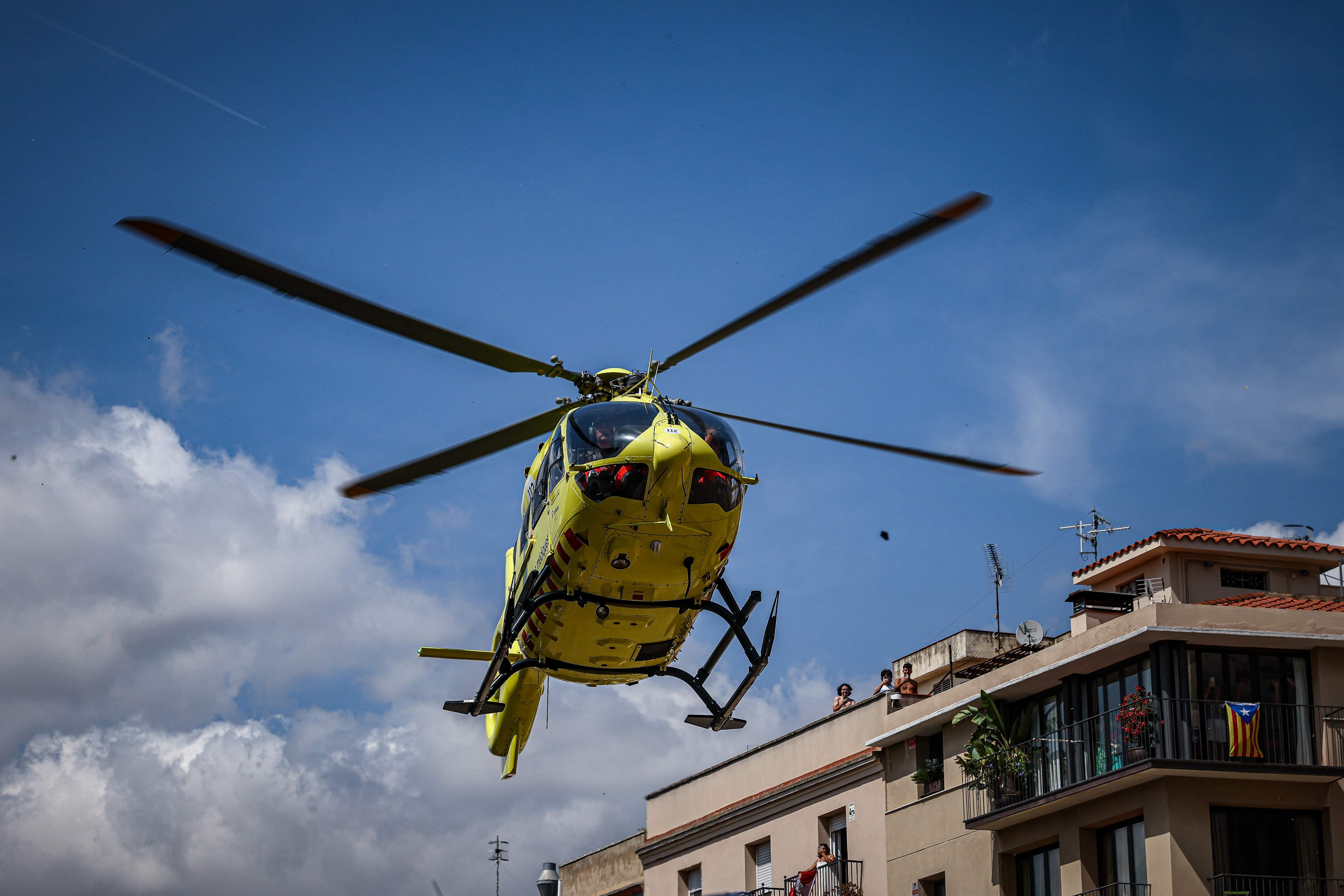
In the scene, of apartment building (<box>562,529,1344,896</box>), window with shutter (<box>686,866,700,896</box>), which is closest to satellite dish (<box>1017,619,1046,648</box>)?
apartment building (<box>562,529,1344,896</box>)

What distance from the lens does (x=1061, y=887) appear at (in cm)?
3434

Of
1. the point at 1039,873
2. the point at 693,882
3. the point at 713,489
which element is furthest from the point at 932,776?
the point at 713,489

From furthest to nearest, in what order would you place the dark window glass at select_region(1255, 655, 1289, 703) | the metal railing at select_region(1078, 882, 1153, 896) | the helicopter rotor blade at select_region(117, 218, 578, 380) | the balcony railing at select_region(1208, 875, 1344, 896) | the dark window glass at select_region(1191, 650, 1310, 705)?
the dark window glass at select_region(1255, 655, 1289, 703) → the dark window glass at select_region(1191, 650, 1310, 705) → the metal railing at select_region(1078, 882, 1153, 896) → the balcony railing at select_region(1208, 875, 1344, 896) → the helicopter rotor blade at select_region(117, 218, 578, 380)

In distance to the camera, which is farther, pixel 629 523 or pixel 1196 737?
pixel 1196 737

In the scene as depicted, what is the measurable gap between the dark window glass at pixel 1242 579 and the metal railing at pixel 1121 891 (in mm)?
12082

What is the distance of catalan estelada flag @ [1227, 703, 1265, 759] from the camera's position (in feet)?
106

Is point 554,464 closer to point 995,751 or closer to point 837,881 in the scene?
point 995,751

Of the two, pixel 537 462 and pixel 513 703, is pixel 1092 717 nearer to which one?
pixel 513 703

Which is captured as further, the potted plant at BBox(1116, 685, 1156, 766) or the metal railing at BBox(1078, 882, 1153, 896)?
the potted plant at BBox(1116, 685, 1156, 766)

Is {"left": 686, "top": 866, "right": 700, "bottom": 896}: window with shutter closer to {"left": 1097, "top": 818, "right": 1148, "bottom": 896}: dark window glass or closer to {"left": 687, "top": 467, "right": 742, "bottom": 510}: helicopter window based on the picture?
{"left": 1097, "top": 818, "right": 1148, "bottom": 896}: dark window glass

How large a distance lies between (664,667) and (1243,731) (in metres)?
13.9

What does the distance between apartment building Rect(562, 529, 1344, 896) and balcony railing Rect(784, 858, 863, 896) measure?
0.06 metres

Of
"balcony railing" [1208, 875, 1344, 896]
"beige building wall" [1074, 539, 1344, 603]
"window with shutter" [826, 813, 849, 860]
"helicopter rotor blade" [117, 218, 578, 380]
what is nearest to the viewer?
"helicopter rotor blade" [117, 218, 578, 380]

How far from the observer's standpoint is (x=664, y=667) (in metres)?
25.5
